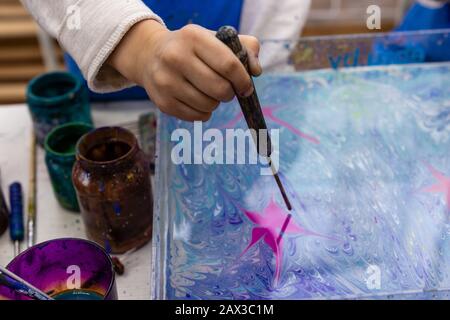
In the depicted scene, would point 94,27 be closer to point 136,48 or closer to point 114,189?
point 136,48

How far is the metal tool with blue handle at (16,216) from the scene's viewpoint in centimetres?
76

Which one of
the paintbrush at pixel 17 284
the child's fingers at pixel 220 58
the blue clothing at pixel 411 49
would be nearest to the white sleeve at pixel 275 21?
the blue clothing at pixel 411 49

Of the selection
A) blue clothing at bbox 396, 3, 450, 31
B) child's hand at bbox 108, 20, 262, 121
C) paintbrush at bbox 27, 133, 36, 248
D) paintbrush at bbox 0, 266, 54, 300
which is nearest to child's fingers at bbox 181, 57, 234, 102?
child's hand at bbox 108, 20, 262, 121

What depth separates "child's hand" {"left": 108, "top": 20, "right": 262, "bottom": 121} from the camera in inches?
20.9

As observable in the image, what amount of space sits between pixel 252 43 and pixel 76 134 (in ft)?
1.24

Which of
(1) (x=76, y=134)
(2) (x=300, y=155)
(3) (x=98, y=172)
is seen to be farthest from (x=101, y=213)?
(2) (x=300, y=155)

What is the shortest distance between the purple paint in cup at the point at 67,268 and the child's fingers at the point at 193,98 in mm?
194

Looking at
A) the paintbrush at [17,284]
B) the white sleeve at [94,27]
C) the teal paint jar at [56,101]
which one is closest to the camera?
the paintbrush at [17,284]

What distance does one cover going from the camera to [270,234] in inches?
27.0

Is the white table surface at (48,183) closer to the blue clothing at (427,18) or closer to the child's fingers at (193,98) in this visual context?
the child's fingers at (193,98)

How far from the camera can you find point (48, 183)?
87 centimetres

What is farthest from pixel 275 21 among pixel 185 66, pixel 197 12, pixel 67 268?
pixel 67 268

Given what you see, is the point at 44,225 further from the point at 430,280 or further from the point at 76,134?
the point at 430,280

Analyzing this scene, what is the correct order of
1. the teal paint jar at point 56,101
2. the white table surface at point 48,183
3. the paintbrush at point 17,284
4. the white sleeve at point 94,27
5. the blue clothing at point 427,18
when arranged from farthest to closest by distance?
the blue clothing at point 427,18
the teal paint jar at point 56,101
the white table surface at point 48,183
the white sleeve at point 94,27
the paintbrush at point 17,284
